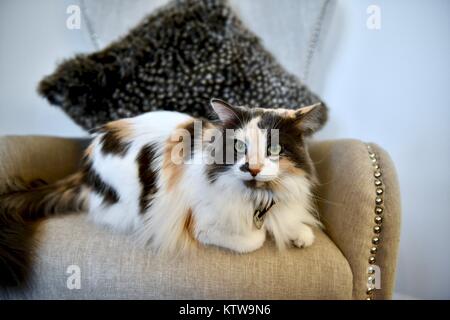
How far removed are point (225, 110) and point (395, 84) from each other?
87 cm

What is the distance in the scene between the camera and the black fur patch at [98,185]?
88cm

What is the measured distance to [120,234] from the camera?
82cm

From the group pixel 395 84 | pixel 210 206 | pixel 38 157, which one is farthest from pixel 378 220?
pixel 38 157

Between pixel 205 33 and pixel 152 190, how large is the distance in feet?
2.39

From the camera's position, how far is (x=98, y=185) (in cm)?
92

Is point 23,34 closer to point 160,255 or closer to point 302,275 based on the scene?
point 160,255

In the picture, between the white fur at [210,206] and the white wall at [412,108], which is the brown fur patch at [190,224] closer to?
the white fur at [210,206]

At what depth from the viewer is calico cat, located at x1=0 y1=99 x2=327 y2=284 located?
707 millimetres

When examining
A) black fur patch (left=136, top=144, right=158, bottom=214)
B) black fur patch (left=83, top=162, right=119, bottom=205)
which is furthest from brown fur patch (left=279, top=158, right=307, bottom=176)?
black fur patch (left=83, top=162, right=119, bottom=205)

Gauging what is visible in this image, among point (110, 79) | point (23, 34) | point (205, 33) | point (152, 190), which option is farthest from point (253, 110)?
point (23, 34)

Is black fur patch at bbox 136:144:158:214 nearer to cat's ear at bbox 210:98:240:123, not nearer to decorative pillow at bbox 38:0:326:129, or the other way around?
cat's ear at bbox 210:98:240:123

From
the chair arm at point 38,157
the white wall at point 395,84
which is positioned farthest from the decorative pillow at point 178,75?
the white wall at point 395,84

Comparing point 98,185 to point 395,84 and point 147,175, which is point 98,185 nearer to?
point 147,175

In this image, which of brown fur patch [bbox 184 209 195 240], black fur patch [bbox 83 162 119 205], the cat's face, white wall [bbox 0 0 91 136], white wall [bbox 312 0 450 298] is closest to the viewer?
the cat's face
